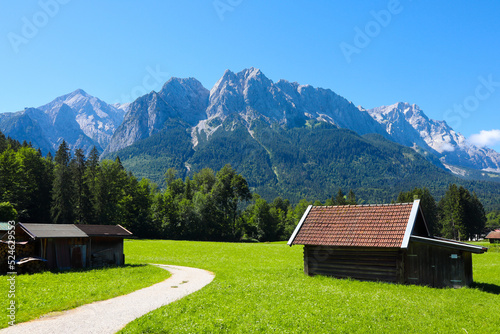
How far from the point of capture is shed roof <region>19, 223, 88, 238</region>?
1035 inches

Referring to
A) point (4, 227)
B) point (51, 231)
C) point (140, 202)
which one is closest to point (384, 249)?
point (51, 231)

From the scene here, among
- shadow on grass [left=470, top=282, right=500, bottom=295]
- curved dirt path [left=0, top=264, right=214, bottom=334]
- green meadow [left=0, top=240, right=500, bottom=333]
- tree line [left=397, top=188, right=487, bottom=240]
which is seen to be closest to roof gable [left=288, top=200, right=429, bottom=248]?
green meadow [left=0, top=240, right=500, bottom=333]

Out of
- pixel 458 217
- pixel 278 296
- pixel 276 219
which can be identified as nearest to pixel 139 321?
pixel 278 296

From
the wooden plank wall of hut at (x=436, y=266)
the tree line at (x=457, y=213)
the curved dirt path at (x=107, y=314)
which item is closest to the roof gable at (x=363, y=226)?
the wooden plank wall of hut at (x=436, y=266)

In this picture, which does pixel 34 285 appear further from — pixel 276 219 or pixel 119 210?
pixel 276 219

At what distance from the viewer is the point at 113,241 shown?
32688mm

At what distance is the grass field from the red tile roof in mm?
12020

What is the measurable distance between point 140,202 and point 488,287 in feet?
248

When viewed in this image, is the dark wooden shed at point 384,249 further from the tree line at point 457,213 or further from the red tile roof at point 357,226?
the tree line at point 457,213

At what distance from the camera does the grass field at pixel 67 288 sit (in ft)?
46.8

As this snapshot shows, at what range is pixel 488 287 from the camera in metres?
21.5

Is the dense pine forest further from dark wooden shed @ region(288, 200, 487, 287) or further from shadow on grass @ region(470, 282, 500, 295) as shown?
shadow on grass @ region(470, 282, 500, 295)

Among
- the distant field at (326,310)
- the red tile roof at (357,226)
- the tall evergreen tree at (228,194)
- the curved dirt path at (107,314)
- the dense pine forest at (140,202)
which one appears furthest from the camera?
the tall evergreen tree at (228,194)

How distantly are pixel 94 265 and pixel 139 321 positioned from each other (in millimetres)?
21394
